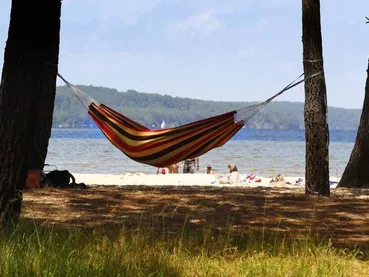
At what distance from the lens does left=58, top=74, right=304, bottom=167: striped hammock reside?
6513mm

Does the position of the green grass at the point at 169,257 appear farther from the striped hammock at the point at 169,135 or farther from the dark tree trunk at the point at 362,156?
the dark tree trunk at the point at 362,156

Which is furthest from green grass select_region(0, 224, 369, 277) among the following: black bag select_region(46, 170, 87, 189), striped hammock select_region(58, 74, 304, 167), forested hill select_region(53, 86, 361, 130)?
forested hill select_region(53, 86, 361, 130)

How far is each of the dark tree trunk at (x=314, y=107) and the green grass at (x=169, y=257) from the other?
219cm

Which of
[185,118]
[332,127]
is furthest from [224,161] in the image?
[332,127]

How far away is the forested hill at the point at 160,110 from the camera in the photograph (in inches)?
3853

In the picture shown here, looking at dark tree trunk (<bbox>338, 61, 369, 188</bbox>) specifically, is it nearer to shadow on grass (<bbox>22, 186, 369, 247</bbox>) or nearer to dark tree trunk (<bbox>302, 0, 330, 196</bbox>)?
shadow on grass (<bbox>22, 186, 369, 247</bbox>)

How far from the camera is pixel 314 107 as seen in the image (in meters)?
6.54

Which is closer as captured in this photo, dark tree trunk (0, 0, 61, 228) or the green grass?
the green grass

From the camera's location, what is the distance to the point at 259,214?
5.61 meters

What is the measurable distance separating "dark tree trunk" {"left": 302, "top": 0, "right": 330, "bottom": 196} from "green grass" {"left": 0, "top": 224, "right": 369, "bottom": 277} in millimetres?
2189

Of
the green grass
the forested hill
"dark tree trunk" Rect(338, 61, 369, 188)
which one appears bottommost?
the green grass

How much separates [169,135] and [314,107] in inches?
49.5

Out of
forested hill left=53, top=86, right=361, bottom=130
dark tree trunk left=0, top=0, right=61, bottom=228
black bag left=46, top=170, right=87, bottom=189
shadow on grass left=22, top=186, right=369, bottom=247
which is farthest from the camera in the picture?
forested hill left=53, top=86, right=361, bottom=130

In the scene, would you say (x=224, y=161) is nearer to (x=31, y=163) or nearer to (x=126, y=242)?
(x=31, y=163)
